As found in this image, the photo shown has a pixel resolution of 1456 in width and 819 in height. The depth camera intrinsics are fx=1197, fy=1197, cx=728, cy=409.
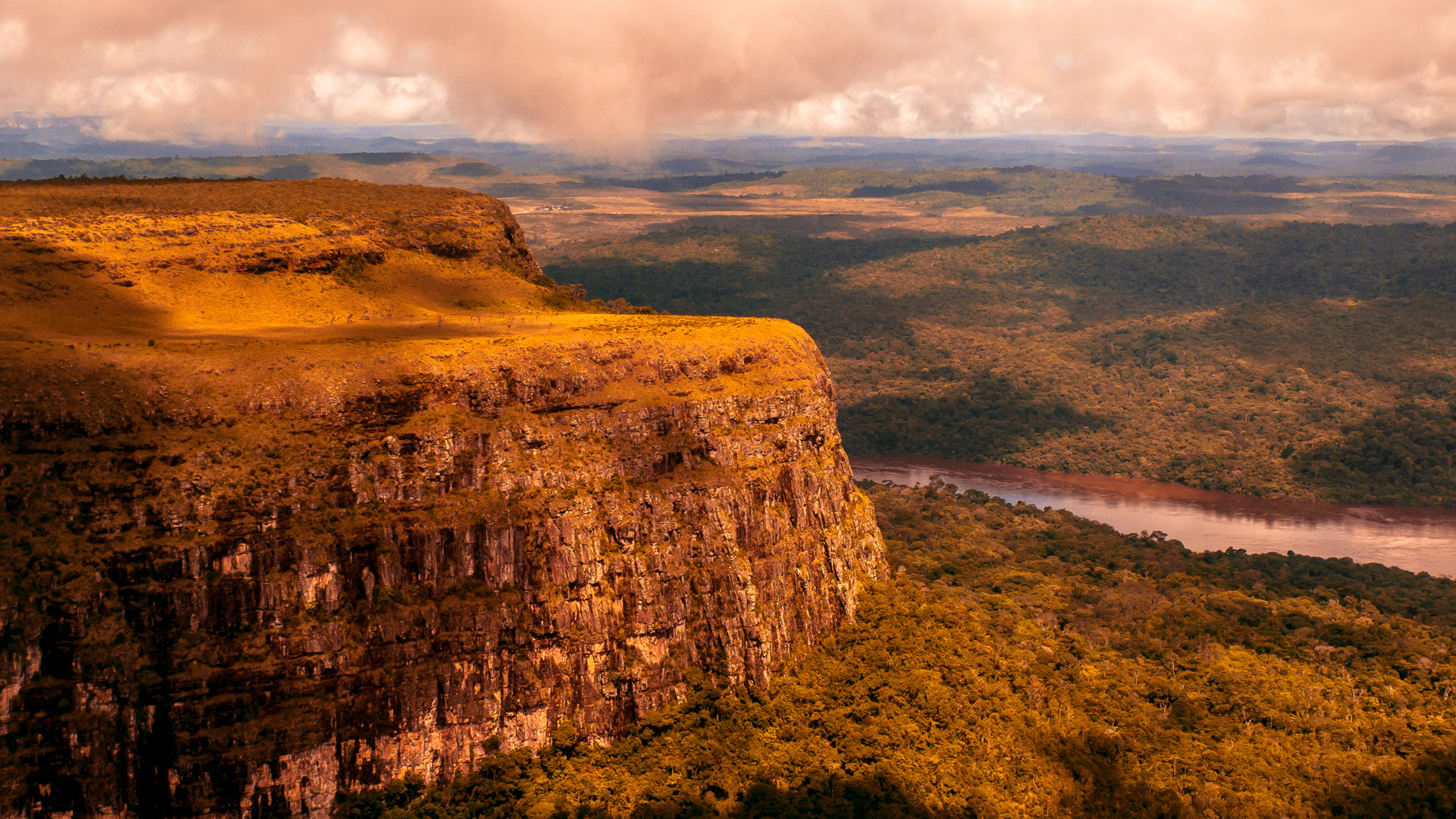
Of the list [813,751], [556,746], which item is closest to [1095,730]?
[813,751]

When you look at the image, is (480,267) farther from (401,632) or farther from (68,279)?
(401,632)

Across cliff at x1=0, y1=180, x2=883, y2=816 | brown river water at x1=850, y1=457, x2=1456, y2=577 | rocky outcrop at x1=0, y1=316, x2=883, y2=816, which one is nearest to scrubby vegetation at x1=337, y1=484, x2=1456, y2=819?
cliff at x1=0, y1=180, x2=883, y2=816

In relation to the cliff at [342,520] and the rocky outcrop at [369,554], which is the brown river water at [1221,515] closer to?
the cliff at [342,520]

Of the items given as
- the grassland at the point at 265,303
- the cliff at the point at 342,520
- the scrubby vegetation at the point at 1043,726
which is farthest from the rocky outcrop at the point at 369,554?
the scrubby vegetation at the point at 1043,726

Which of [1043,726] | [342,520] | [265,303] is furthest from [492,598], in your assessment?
[1043,726]

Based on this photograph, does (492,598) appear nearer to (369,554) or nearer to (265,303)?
(369,554)

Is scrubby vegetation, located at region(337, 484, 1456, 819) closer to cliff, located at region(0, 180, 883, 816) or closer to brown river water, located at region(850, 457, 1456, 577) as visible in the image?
cliff, located at region(0, 180, 883, 816)
